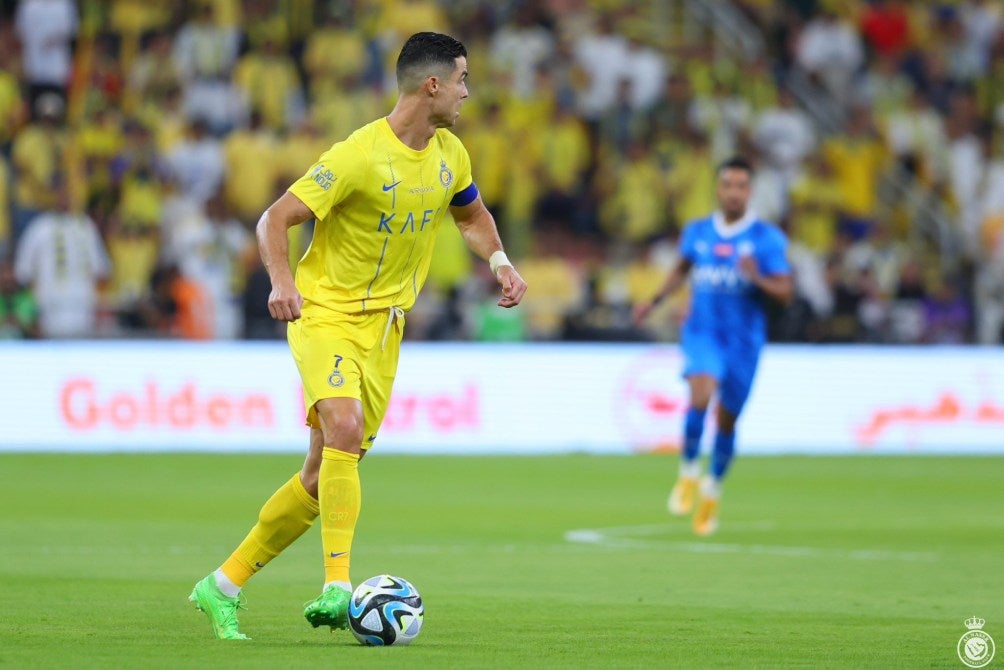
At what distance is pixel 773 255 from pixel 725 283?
18.3 inches

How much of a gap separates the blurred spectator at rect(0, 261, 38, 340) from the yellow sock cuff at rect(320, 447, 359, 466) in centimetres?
1404

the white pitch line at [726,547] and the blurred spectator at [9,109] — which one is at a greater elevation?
the blurred spectator at [9,109]

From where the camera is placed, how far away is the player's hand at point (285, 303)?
751cm

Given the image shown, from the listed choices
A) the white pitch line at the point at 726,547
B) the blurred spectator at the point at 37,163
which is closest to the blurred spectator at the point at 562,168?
the blurred spectator at the point at 37,163

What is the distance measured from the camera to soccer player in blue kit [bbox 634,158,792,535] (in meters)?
14.5

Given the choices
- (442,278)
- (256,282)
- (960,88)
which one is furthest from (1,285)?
(960,88)

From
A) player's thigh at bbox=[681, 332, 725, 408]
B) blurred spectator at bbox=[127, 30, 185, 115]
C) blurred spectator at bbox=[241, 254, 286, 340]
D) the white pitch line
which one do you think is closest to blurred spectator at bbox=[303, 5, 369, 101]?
blurred spectator at bbox=[127, 30, 185, 115]

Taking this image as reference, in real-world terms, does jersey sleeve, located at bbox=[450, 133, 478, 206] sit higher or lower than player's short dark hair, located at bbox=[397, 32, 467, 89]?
lower

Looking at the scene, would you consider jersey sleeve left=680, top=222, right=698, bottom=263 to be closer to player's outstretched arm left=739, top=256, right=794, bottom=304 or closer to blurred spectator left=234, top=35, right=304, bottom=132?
player's outstretched arm left=739, top=256, right=794, bottom=304

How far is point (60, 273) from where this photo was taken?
21375mm

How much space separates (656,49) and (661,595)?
18238 millimetres

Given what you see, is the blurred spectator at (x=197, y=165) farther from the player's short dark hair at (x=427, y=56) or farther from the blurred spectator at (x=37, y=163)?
the player's short dark hair at (x=427, y=56)

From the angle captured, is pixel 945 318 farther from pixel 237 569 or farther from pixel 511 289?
pixel 237 569

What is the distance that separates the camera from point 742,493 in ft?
57.1
